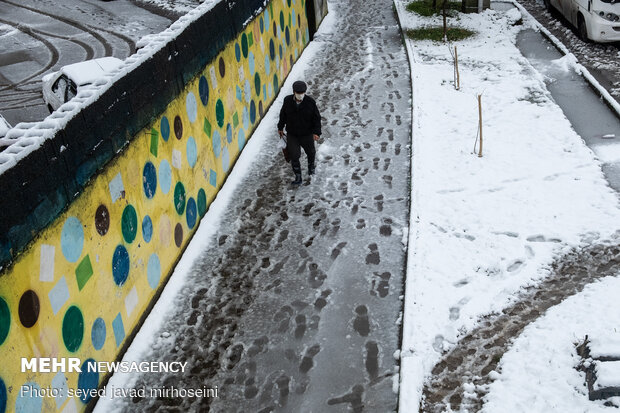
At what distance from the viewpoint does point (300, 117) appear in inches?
396

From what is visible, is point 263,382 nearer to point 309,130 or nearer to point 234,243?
point 234,243

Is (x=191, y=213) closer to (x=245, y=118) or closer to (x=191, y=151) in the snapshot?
(x=191, y=151)

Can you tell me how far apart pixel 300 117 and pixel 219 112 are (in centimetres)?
128

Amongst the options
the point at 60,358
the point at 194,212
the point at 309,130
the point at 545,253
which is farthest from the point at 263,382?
the point at 309,130

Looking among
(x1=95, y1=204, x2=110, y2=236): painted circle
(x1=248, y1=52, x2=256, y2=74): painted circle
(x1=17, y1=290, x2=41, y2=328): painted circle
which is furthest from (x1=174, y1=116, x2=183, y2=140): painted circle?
(x1=248, y1=52, x2=256, y2=74): painted circle

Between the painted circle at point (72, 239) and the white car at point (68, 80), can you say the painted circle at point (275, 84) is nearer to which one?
the white car at point (68, 80)

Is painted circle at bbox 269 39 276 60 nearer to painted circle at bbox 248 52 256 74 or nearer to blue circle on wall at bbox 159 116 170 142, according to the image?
painted circle at bbox 248 52 256 74

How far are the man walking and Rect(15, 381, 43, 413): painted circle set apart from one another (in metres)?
5.64

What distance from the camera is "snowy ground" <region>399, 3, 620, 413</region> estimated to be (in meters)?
6.34

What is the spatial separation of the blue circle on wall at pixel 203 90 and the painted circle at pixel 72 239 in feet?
12.5

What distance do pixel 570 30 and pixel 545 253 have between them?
39.5ft

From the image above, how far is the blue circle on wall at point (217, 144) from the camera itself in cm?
1003

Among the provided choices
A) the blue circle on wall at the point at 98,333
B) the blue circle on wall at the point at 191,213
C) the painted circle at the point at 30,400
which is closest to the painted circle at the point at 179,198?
the blue circle on wall at the point at 191,213

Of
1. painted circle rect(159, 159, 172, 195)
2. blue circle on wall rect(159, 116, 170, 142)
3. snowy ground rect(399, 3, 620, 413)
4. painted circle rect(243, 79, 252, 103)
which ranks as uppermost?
blue circle on wall rect(159, 116, 170, 142)
